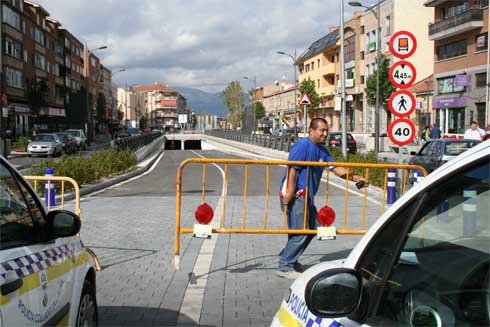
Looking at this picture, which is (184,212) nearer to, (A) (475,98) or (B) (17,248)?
(B) (17,248)

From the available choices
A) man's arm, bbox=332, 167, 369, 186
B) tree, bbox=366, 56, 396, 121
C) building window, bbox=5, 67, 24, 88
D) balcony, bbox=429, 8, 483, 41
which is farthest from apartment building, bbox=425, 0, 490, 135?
building window, bbox=5, 67, 24, 88

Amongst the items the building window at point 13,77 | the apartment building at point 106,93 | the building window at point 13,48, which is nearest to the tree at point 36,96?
the building window at point 13,77

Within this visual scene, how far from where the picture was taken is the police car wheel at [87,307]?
3.84 meters

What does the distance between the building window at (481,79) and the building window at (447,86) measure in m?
1.61

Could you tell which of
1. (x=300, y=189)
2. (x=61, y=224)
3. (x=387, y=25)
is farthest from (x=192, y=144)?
(x=61, y=224)

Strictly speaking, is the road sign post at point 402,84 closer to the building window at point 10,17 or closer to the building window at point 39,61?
the building window at point 10,17

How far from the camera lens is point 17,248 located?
2.94 metres

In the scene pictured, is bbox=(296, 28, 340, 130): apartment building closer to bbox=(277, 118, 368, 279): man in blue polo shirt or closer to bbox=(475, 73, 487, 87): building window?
bbox=(475, 73, 487, 87): building window

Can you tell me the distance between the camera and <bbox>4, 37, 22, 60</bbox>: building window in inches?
2347

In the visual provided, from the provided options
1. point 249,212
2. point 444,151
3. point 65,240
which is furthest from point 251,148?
point 65,240

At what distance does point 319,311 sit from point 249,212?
10426 mm

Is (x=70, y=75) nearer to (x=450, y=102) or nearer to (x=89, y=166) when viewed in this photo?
(x=450, y=102)

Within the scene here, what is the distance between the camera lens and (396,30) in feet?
193

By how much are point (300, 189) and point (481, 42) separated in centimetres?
4019
